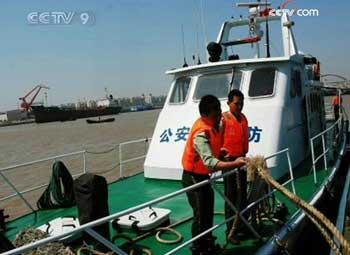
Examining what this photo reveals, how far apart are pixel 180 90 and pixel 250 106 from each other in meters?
1.50

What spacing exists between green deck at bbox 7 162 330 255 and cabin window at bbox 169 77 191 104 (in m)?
1.64

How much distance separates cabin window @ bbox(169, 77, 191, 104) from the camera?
25.3 ft

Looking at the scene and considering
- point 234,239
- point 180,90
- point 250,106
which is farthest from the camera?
point 180,90

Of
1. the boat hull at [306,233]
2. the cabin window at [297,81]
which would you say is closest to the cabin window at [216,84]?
the cabin window at [297,81]

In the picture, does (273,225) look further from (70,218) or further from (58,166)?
(58,166)

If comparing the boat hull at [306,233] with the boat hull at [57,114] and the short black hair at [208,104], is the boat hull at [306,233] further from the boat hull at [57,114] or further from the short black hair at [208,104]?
the boat hull at [57,114]

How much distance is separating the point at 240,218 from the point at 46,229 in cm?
206

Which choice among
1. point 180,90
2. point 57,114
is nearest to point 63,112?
point 57,114

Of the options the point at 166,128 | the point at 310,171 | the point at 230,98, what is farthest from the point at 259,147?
the point at 230,98

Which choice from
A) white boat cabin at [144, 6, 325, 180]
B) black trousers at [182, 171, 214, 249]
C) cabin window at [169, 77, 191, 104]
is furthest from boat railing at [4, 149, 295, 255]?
cabin window at [169, 77, 191, 104]

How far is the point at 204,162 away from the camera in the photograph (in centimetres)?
342

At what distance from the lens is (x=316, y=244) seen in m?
5.71

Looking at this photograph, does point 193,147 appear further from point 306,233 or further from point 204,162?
point 306,233

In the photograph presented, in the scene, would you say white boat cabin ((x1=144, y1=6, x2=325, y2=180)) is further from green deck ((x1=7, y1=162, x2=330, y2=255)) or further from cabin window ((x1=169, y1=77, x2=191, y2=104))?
green deck ((x1=7, y1=162, x2=330, y2=255))
